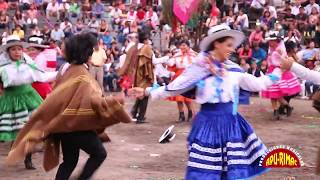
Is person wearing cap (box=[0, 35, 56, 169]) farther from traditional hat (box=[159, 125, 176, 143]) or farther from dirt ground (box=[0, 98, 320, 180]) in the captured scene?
traditional hat (box=[159, 125, 176, 143])

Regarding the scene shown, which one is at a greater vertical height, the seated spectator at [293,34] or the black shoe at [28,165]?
the seated spectator at [293,34]

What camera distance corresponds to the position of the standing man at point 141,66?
43.7 ft

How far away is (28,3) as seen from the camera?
26000mm

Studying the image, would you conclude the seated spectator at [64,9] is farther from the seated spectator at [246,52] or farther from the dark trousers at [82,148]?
the dark trousers at [82,148]

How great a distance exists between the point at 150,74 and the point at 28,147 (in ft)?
21.8

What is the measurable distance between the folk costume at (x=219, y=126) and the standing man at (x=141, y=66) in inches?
262

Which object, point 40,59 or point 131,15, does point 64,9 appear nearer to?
point 131,15

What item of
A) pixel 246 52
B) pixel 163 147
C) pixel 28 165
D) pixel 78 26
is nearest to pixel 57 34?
pixel 78 26

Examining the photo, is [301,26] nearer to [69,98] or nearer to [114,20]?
[114,20]

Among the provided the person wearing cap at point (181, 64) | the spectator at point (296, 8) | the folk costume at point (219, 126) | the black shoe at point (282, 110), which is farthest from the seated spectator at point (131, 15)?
the folk costume at point (219, 126)

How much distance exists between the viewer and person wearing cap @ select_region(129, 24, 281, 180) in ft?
20.5

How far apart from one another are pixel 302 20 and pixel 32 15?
32.2ft

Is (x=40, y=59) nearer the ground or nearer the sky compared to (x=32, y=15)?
nearer the sky

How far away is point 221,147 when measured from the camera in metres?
6.27
